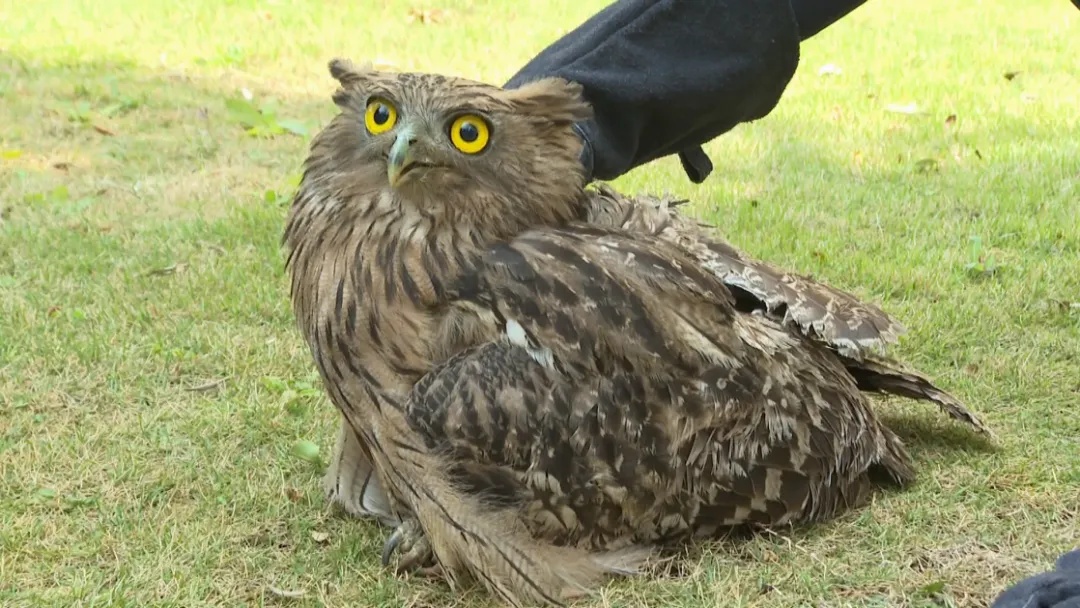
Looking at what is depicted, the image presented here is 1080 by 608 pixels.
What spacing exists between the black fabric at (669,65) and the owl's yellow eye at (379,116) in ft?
1.74

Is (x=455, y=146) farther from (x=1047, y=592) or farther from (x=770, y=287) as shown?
(x=1047, y=592)

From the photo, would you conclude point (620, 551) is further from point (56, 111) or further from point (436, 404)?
point (56, 111)

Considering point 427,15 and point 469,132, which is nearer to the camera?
point 469,132

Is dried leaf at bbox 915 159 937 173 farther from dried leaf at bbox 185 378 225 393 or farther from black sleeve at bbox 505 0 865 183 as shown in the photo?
dried leaf at bbox 185 378 225 393

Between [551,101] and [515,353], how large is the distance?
0.61 meters

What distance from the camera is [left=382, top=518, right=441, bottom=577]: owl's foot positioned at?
2496 millimetres

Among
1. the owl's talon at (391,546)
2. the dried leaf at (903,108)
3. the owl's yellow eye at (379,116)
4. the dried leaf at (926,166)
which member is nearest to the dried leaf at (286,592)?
the owl's talon at (391,546)

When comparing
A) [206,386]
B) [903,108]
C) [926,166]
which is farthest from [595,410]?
[903,108]

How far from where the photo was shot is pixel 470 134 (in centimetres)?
241

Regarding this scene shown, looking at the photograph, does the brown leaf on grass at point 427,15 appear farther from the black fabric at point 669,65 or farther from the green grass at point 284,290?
the black fabric at point 669,65

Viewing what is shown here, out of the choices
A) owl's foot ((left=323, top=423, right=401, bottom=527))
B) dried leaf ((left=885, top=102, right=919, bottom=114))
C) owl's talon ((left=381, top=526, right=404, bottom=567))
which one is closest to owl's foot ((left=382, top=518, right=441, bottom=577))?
owl's talon ((left=381, top=526, right=404, bottom=567))

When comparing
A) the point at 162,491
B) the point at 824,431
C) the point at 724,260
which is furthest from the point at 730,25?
the point at 162,491

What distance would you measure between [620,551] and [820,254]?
2.32 metres

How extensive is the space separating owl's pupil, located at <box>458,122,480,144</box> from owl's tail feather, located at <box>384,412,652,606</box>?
0.70 metres
